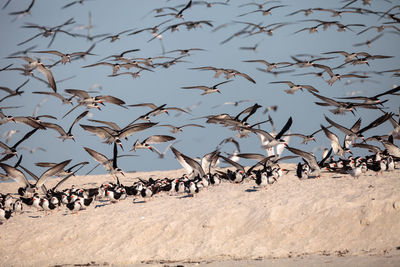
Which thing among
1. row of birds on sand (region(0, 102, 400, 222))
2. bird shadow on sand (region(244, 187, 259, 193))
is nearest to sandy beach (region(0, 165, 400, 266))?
bird shadow on sand (region(244, 187, 259, 193))

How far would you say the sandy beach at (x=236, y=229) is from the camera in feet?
46.8

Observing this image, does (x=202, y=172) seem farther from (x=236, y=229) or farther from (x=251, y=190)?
(x=236, y=229)

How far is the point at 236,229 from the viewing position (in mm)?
16578

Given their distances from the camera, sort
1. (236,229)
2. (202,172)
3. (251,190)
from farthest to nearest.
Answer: (202,172), (251,190), (236,229)

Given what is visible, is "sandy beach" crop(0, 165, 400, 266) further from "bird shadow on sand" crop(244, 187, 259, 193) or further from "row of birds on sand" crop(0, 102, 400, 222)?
"row of birds on sand" crop(0, 102, 400, 222)

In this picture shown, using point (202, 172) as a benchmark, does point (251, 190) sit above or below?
below

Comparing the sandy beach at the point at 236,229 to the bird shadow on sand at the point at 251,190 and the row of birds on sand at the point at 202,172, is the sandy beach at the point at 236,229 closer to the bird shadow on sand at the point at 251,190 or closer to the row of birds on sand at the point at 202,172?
the bird shadow on sand at the point at 251,190

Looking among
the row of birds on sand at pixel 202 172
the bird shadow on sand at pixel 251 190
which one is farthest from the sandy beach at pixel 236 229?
the row of birds on sand at pixel 202 172

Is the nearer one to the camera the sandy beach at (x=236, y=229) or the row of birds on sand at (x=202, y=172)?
the sandy beach at (x=236, y=229)

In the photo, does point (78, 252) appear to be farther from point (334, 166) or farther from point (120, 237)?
point (334, 166)

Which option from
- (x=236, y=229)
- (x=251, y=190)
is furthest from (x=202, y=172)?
(x=236, y=229)

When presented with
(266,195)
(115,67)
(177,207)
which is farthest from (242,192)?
(115,67)

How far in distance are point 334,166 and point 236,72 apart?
7619 mm

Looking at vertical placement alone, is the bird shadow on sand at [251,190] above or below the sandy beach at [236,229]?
above
